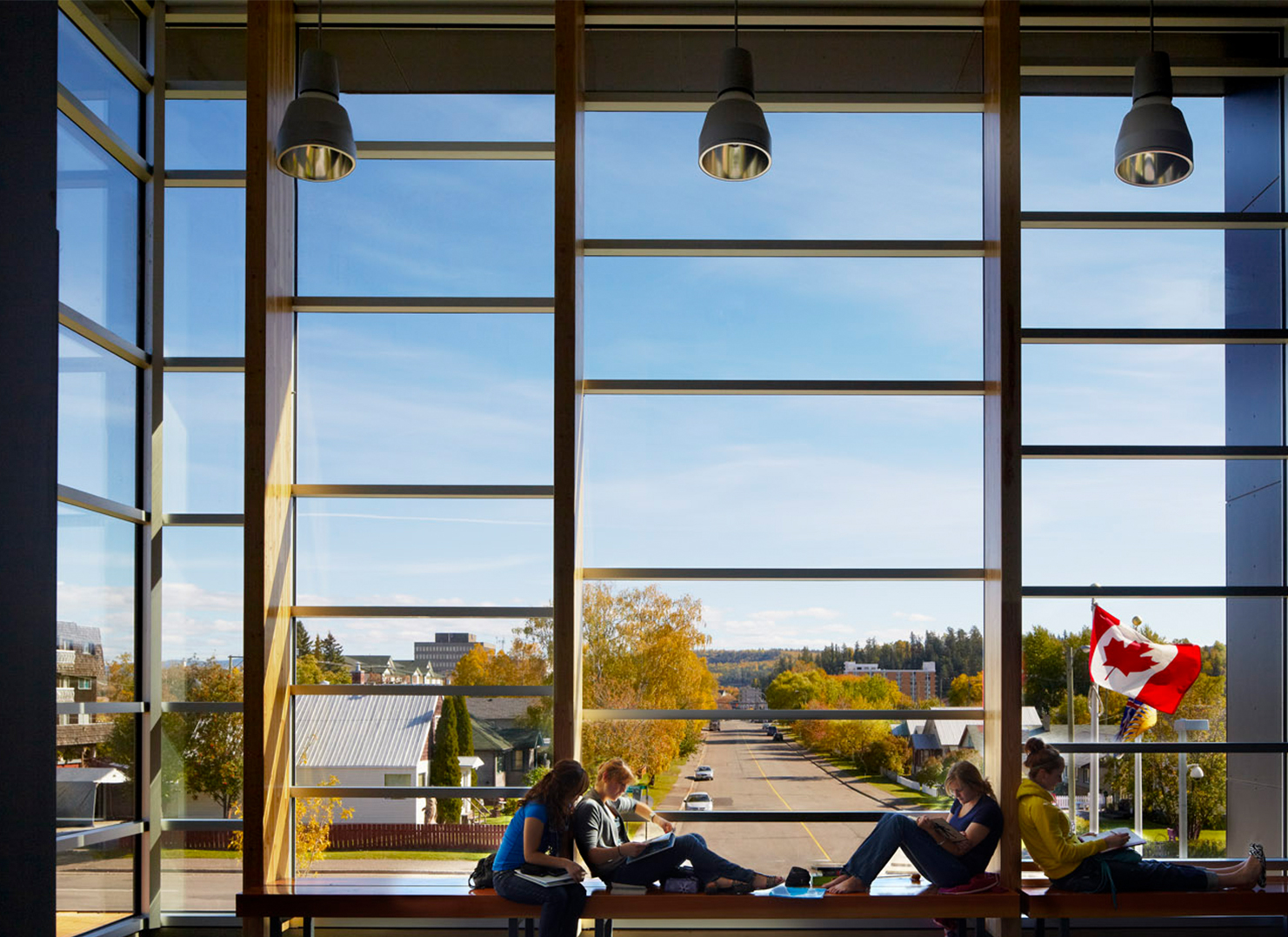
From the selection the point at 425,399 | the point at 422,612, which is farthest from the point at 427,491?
the point at 422,612

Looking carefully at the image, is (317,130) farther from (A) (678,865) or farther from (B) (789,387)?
(A) (678,865)

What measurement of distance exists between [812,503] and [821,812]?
5.40 feet

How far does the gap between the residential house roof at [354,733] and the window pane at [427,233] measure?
2241 millimetres

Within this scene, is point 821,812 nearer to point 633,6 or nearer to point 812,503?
point 812,503

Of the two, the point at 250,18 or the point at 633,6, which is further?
the point at 633,6

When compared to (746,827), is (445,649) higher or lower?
higher

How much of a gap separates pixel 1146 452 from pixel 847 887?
2.87m

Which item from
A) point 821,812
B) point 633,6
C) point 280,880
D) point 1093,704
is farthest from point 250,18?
point 1093,704

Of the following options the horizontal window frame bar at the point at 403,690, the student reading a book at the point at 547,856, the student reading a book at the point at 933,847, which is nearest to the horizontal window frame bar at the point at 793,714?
the horizontal window frame bar at the point at 403,690

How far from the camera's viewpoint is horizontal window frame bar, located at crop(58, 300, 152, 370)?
5.35m

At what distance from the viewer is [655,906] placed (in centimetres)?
504

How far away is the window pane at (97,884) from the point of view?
5176 mm

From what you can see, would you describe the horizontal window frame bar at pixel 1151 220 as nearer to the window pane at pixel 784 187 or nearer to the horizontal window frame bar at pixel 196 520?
the window pane at pixel 784 187

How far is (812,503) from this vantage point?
6125 mm
